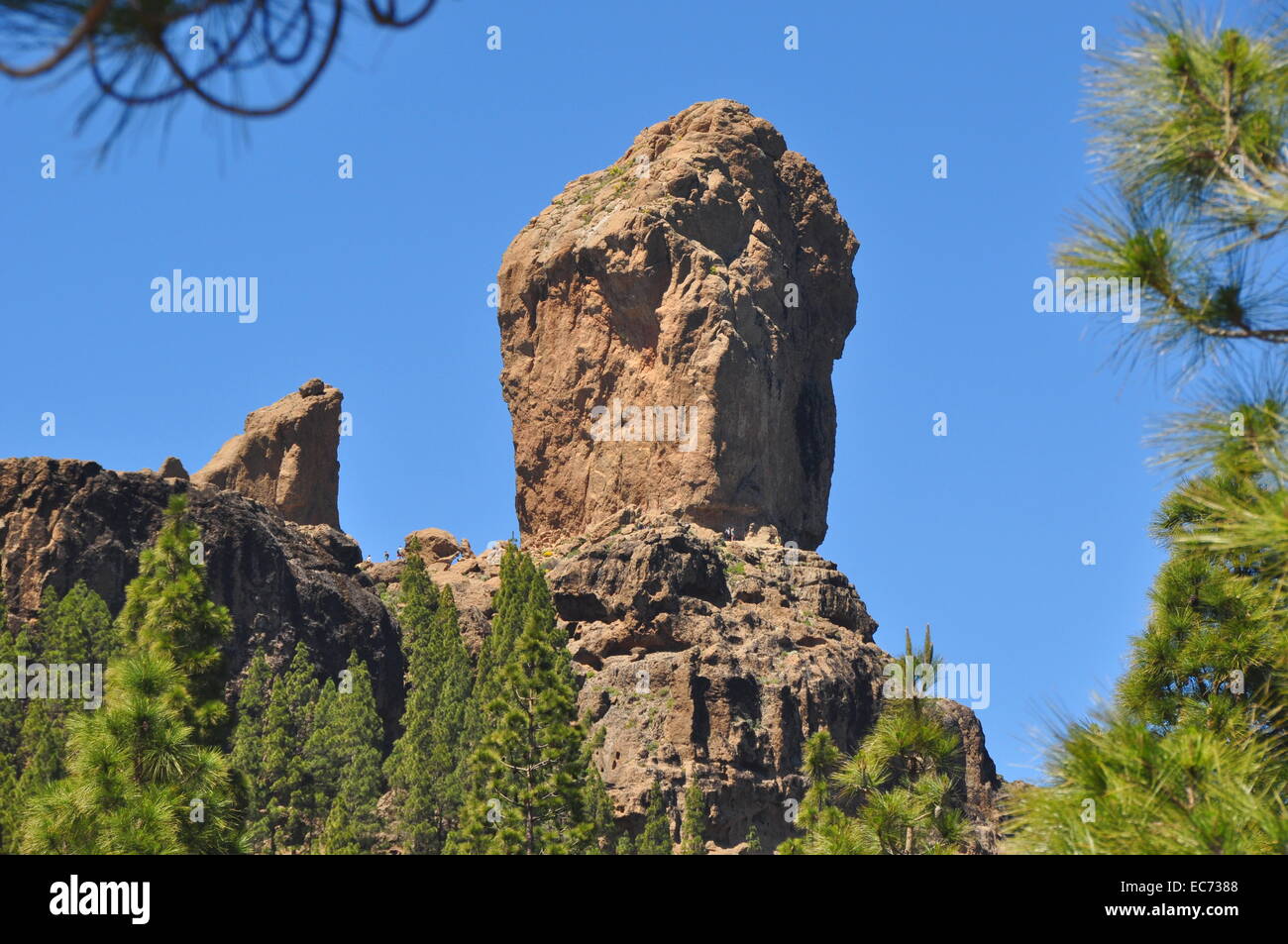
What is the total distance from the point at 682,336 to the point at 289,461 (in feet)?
80.1

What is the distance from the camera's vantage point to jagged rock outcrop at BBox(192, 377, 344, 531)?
107 meters

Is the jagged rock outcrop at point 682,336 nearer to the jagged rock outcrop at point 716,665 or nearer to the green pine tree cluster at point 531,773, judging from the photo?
the jagged rock outcrop at point 716,665

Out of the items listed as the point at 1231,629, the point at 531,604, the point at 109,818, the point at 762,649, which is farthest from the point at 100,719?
the point at 762,649

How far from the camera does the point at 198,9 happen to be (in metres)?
7.91

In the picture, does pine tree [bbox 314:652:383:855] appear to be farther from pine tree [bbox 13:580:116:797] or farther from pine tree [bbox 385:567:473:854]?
pine tree [bbox 13:580:116:797]

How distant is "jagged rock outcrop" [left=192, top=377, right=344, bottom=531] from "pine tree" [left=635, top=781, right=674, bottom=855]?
45.1 metres

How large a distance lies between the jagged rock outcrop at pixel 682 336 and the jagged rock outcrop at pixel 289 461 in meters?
11.0

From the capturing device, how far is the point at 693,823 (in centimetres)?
6253

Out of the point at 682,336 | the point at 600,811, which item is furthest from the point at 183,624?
the point at 682,336

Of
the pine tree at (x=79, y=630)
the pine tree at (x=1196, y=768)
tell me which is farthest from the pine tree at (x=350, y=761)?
the pine tree at (x=1196, y=768)

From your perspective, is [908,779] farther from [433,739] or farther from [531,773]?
[433,739]

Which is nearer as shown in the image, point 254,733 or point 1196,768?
point 1196,768

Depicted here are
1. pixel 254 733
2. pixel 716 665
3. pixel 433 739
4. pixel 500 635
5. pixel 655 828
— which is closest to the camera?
pixel 655 828
